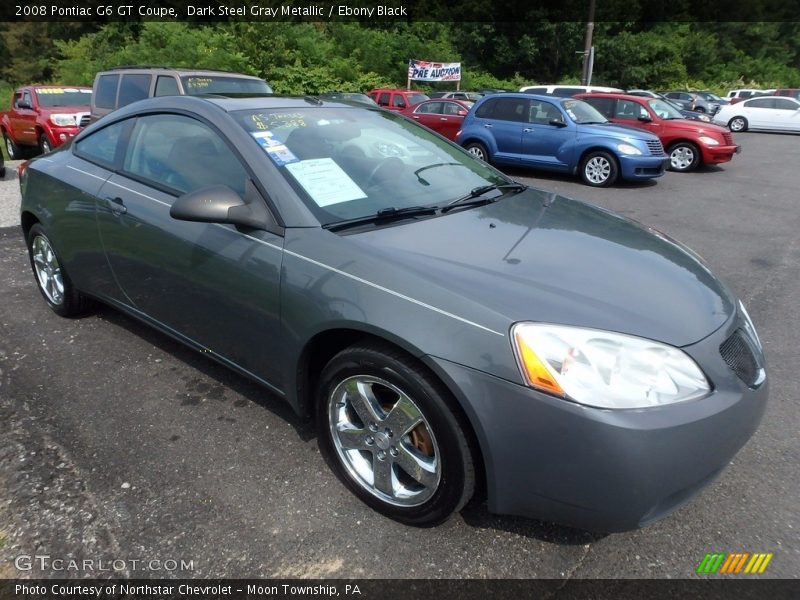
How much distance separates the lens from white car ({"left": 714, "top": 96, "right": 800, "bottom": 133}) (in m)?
21.5

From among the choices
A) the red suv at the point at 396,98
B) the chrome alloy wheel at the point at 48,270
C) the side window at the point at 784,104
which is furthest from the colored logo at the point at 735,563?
the side window at the point at 784,104

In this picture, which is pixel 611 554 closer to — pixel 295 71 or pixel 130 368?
pixel 130 368

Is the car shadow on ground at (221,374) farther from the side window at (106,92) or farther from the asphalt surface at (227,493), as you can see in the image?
the side window at (106,92)

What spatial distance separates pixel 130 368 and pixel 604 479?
2.75 metres

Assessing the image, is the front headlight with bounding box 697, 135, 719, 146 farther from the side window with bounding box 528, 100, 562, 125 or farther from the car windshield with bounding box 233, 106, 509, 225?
the car windshield with bounding box 233, 106, 509, 225

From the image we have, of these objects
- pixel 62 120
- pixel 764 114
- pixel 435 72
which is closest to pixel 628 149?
pixel 62 120

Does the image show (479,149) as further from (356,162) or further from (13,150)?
(13,150)

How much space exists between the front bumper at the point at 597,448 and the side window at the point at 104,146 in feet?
8.33

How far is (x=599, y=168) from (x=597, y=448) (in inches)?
363

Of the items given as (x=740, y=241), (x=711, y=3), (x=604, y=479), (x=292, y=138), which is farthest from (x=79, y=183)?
(x=711, y=3)

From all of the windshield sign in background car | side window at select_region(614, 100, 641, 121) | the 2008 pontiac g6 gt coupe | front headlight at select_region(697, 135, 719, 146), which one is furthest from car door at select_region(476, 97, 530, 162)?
the 2008 pontiac g6 gt coupe

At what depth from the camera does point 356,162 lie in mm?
2809

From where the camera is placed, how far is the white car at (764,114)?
70.4 feet

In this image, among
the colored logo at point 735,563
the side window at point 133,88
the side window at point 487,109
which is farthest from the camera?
the side window at point 487,109
